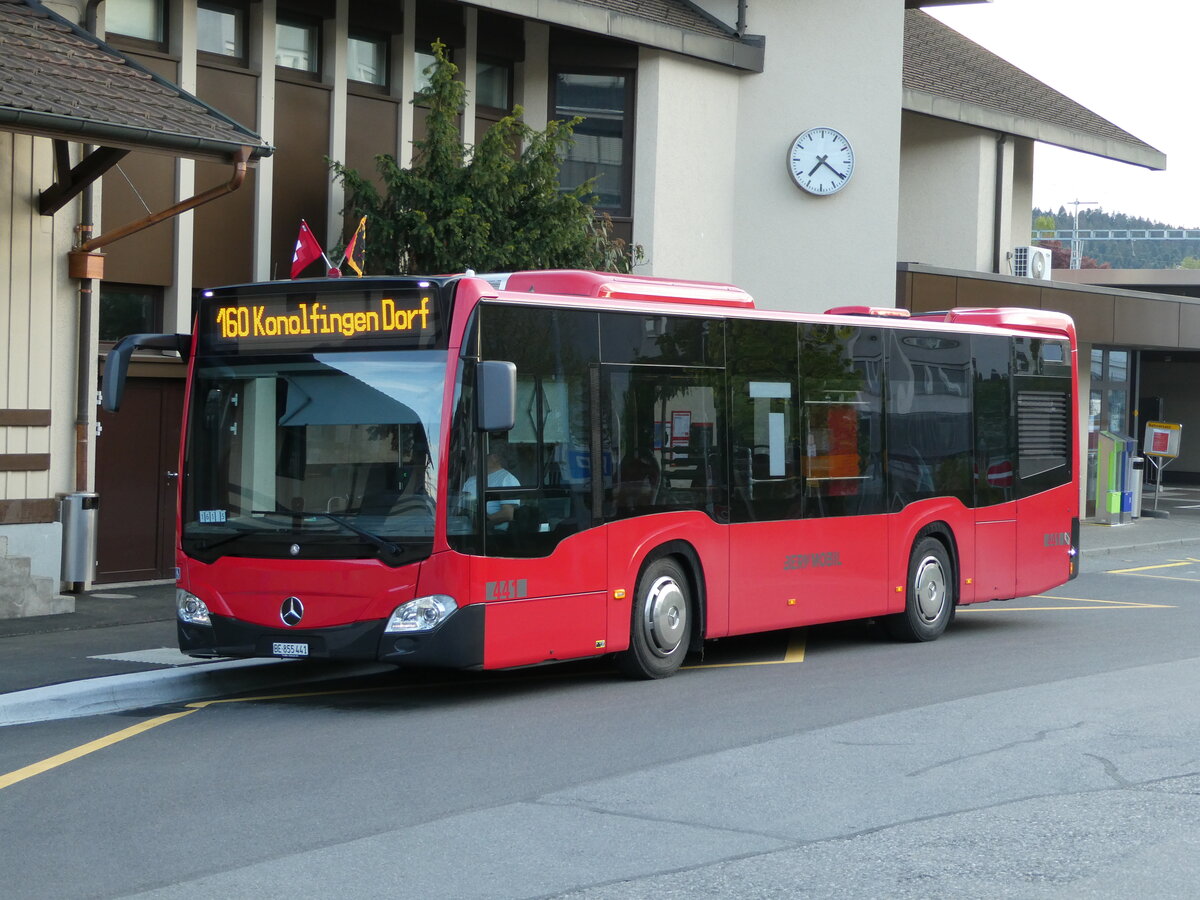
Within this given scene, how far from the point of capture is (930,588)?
46.5 feet

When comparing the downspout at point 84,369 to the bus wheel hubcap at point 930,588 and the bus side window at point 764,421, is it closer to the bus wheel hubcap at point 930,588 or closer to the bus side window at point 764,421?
the bus side window at point 764,421

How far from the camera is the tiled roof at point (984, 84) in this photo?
1088 inches

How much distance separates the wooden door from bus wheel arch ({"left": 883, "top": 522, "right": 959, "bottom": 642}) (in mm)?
7596

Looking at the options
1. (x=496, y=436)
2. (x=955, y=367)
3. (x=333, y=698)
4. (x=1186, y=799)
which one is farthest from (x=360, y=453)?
(x=955, y=367)

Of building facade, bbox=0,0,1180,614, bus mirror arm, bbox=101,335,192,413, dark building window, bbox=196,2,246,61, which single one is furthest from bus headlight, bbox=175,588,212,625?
dark building window, bbox=196,2,246,61

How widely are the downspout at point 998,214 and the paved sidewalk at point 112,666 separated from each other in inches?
698

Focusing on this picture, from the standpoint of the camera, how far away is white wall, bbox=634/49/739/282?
20953 millimetres

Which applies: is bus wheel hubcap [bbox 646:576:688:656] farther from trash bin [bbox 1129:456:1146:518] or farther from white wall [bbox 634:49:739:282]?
trash bin [bbox 1129:456:1146:518]

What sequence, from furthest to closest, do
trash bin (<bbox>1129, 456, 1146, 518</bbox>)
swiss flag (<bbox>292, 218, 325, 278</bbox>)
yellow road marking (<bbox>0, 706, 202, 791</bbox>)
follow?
trash bin (<bbox>1129, 456, 1146, 518</bbox>) → swiss flag (<bbox>292, 218, 325, 278</bbox>) → yellow road marking (<bbox>0, 706, 202, 791</bbox>)

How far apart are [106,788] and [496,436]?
3.40 metres

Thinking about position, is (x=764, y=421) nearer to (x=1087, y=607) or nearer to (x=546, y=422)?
(x=546, y=422)

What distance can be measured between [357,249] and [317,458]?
6.51 m

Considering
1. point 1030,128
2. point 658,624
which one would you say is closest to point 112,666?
point 658,624

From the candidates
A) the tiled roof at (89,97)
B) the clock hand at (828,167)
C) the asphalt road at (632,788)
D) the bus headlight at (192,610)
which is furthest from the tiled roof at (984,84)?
the bus headlight at (192,610)
